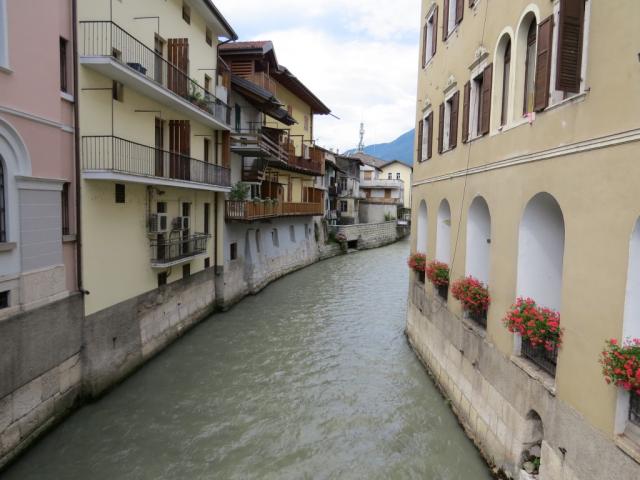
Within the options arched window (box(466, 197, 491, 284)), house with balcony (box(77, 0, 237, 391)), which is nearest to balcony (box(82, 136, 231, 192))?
house with balcony (box(77, 0, 237, 391))

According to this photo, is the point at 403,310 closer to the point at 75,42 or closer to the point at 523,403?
the point at 523,403

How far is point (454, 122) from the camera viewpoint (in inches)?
420

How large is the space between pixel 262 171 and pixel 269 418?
564 inches

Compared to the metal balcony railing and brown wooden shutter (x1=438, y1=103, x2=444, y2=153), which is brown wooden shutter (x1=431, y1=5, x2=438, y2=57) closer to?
brown wooden shutter (x1=438, y1=103, x2=444, y2=153)

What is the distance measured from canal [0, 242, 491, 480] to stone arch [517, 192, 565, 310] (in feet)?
10.2

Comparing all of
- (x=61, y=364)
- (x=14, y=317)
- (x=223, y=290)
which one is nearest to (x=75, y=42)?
(x=14, y=317)

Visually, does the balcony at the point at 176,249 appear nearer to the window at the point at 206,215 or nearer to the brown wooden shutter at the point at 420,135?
the window at the point at 206,215

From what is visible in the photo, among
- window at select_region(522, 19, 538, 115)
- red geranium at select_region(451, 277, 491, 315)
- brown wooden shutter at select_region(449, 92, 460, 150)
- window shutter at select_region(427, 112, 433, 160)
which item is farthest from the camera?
window shutter at select_region(427, 112, 433, 160)

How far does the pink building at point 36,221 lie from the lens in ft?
25.2

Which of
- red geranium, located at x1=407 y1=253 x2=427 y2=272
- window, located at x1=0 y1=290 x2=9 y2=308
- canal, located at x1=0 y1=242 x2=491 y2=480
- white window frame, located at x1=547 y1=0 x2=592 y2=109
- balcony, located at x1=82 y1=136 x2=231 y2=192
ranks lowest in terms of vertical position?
canal, located at x1=0 y1=242 x2=491 y2=480

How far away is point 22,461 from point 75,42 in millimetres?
7986

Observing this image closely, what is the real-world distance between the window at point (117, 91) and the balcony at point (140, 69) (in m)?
0.15

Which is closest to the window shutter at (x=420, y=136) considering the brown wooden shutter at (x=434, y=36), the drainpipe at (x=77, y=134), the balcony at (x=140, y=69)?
the brown wooden shutter at (x=434, y=36)

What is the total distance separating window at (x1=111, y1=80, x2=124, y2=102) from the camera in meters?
10.9
